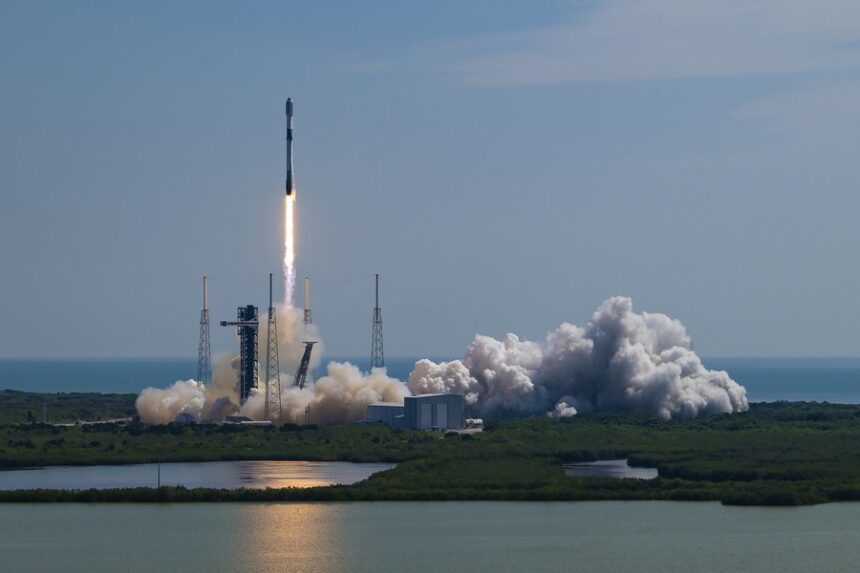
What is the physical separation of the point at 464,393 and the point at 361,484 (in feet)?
134

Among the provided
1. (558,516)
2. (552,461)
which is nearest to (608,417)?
(552,461)

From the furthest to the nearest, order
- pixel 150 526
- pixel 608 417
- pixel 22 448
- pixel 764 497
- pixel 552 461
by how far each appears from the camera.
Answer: pixel 608 417 < pixel 22 448 < pixel 552 461 < pixel 764 497 < pixel 150 526

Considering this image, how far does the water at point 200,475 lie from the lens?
275ft

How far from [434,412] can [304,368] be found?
10.1 metres

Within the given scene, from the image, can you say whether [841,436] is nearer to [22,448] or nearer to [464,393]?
[464,393]

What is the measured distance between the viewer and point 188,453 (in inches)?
3880

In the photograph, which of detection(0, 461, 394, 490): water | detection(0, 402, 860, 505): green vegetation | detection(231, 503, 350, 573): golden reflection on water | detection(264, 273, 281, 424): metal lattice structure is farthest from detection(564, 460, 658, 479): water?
detection(264, 273, 281, 424): metal lattice structure

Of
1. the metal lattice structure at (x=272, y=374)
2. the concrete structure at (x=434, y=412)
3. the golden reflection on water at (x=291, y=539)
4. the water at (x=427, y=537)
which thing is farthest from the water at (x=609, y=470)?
the metal lattice structure at (x=272, y=374)

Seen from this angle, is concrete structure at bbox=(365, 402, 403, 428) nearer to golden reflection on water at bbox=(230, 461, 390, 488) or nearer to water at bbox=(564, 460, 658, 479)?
golden reflection on water at bbox=(230, 461, 390, 488)

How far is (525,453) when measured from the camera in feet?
312

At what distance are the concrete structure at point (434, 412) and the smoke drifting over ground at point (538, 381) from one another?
5.02 metres

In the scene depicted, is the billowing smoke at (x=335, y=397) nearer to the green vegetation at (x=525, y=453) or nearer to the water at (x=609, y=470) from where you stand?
the green vegetation at (x=525, y=453)

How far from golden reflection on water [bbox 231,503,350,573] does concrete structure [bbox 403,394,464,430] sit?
35668mm

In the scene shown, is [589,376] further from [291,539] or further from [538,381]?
[291,539]
